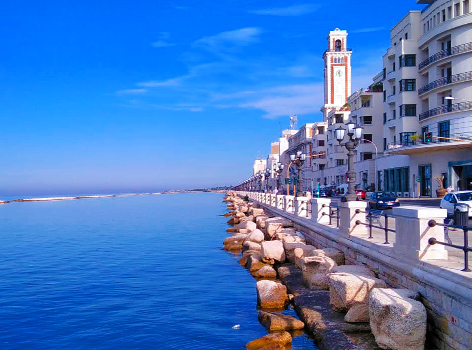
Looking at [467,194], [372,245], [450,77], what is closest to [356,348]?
[372,245]

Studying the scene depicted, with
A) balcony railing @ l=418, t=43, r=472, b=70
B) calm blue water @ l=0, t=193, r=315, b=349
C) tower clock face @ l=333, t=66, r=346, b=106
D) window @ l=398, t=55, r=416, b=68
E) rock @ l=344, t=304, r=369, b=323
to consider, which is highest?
tower clock face @ l=333, t=66, r=346, b=106

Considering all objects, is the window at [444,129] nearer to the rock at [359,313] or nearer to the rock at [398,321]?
the rock at [359,313]

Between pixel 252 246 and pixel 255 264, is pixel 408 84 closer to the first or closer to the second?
pixel 252 246

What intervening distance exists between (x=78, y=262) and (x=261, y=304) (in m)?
13.9

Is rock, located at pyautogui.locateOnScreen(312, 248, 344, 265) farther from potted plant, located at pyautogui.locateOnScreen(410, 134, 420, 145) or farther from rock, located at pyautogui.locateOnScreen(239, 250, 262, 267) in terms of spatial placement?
potted plant, located at pyautogui.locateOnScreen(410, 134, 420, 145)

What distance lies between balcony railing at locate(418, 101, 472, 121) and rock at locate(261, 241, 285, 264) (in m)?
30.9

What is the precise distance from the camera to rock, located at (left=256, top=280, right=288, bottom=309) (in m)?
13.9

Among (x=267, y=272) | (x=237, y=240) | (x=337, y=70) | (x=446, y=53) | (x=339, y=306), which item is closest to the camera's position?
(x=339, y=306)

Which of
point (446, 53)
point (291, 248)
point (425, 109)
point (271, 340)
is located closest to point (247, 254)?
point (291, 248)

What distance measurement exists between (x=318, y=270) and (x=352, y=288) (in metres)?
3.53

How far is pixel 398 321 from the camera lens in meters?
8.67

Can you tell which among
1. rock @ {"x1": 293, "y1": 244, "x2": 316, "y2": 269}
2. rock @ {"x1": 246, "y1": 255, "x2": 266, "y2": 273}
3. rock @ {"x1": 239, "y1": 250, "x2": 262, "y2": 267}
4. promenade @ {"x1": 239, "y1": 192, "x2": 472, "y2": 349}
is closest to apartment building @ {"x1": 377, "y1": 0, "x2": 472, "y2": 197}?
rock @ {"x1": 239, "y1": 250, "x2": 262, "y2": 267}

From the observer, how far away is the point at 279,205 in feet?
123

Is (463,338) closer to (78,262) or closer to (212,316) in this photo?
(212,316)
